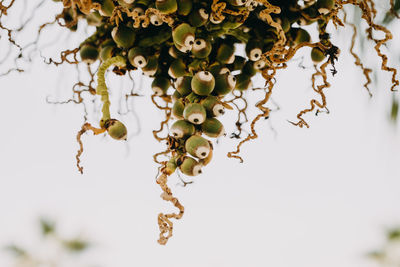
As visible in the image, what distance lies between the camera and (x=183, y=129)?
493 millimetres

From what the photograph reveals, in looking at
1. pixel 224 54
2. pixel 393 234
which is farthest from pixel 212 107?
pixel 393 234

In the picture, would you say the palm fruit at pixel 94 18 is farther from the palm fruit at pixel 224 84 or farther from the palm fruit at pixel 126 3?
the palm fruit at pixel 224 84

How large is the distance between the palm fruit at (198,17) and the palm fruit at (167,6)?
0.12 ft

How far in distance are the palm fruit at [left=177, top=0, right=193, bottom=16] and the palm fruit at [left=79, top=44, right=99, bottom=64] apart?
0.19 meters

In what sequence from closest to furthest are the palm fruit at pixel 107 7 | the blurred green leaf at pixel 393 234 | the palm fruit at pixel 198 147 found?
the palm fruit at pixel 198 147 → the palm fruit at pixel 107 7 → the blurred green leaf at pixel 393 234

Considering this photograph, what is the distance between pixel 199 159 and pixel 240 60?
0.22 meters

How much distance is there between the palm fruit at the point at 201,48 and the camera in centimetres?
54

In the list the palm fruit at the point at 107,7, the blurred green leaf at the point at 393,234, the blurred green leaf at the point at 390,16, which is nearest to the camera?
the palm fruit at the point at 107,7

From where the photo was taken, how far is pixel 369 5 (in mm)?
633

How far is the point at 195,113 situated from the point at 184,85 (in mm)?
78

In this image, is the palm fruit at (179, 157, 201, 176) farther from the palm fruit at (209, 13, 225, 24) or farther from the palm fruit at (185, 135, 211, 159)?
the palm fruit at (209, 13, 225, 24)

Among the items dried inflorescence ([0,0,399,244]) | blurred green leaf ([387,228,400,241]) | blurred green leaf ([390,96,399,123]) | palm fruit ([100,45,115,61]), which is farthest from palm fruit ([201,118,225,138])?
blurred green leaf ([387,228,400,241])

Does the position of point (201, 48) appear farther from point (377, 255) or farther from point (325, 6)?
point (377, 255)

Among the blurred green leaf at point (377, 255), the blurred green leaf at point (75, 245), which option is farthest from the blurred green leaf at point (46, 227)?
the blurred green leaf at point (377, 255)
